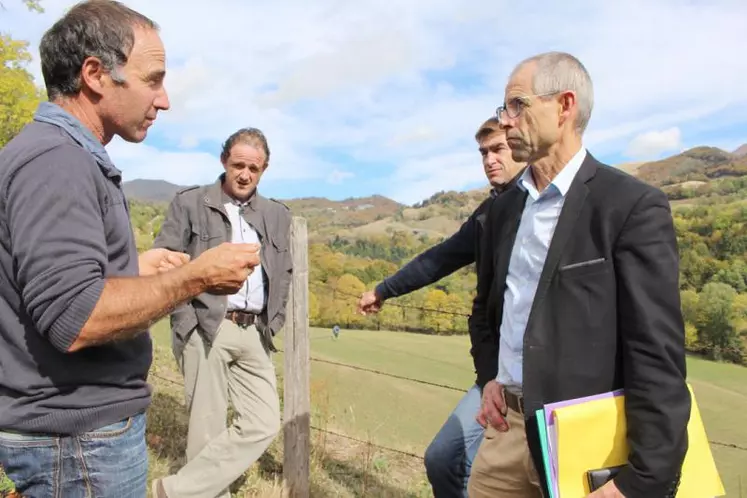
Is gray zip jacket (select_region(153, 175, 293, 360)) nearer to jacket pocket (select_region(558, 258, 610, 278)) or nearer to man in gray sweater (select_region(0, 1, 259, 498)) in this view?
man in gray sweater (select_region(0, 1, 259, 498))

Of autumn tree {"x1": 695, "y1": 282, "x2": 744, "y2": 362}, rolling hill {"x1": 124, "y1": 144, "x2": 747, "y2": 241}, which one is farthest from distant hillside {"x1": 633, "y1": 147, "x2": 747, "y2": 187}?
autumn tree {"x1": 695, "y1": 282, "x2": 744, "y2": 362}

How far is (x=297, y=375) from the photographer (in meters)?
3.92

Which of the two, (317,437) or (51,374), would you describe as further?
(317,437)

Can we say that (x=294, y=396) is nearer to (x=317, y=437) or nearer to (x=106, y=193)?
(x=317, y=437)

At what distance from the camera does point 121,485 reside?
1599mm

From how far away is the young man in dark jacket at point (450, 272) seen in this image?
275 centimetres

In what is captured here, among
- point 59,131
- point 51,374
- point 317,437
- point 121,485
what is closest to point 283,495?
point 317,437

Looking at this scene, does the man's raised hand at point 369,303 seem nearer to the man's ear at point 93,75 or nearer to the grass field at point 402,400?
the grass field at point 402,400

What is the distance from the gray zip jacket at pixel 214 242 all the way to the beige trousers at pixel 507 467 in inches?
68.5

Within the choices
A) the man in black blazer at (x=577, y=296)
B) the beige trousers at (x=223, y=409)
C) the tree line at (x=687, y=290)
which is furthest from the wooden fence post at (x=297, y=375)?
the man in black blazer at (x=577, y=296)

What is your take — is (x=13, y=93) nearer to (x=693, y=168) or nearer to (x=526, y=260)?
(x=526, y=260)

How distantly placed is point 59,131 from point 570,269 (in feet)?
4.81

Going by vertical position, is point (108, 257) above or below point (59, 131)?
below

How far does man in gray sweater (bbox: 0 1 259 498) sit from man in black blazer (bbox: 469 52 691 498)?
960mm
